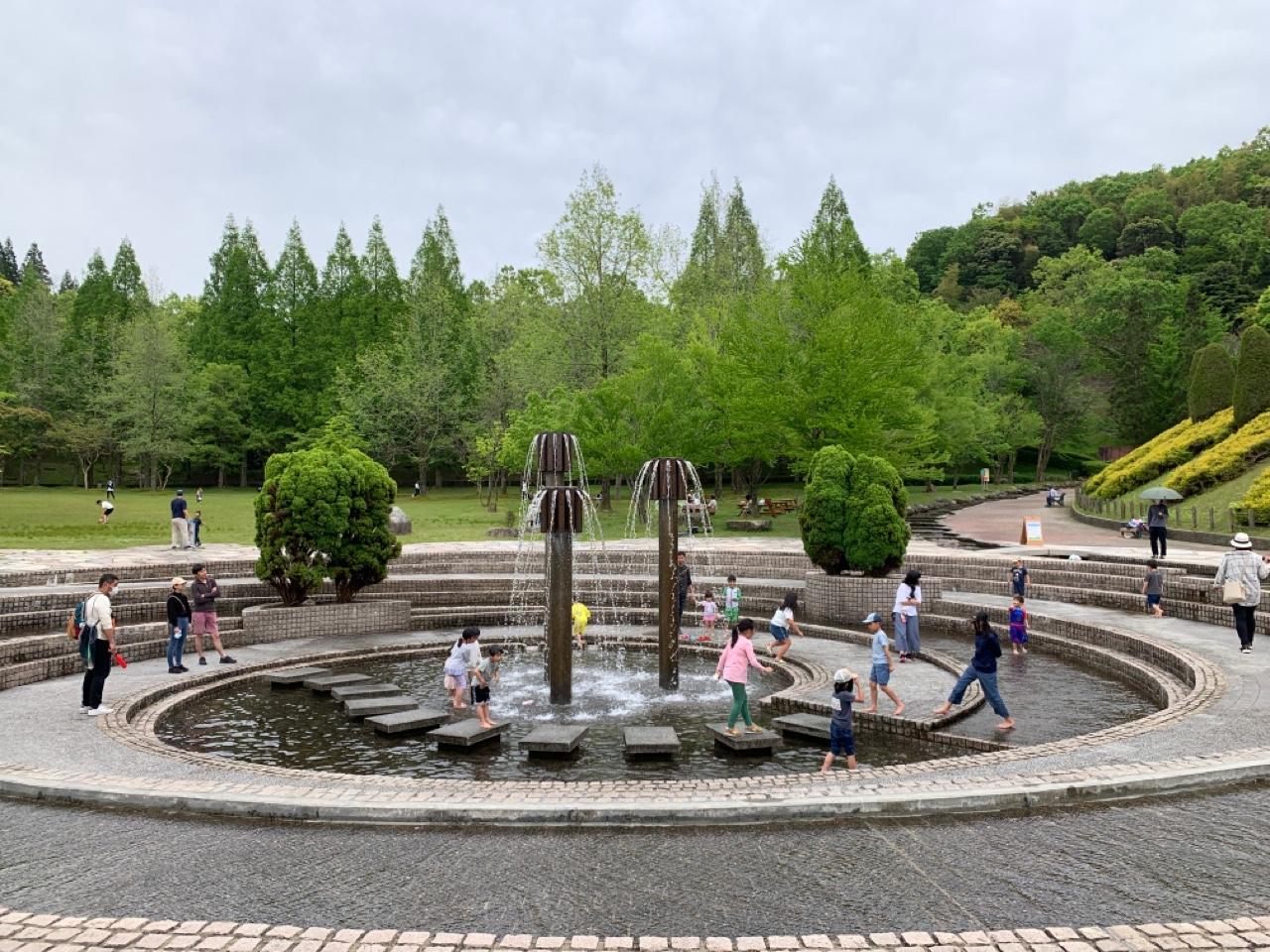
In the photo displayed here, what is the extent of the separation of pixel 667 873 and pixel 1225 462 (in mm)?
36798

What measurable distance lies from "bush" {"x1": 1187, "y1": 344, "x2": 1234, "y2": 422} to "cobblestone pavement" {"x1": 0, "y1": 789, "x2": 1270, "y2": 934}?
148 feet

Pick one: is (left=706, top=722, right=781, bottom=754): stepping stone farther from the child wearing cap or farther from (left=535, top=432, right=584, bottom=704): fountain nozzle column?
(left=535, top=432, right=584, bottom=704): fountain nozzle column

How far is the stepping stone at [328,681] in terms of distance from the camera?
13.2 m

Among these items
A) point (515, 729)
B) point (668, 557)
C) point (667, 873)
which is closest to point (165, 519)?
point (668, 557)

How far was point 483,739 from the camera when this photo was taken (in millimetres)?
10633

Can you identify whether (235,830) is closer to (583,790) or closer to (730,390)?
(583,790)

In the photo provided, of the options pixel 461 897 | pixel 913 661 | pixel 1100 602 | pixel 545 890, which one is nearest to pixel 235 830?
pixel 461 897

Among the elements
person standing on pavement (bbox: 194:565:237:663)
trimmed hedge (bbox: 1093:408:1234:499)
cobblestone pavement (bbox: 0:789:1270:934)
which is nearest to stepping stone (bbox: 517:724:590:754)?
cobblestone pavement (bbox: 0:789:1270:934)

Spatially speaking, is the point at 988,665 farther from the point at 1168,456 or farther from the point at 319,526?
the point at 1168,456

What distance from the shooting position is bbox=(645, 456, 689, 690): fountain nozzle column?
1352 centimetres

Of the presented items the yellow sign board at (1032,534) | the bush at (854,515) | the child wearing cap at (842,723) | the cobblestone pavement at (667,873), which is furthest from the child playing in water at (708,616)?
the yellow sign board at (1032,534)

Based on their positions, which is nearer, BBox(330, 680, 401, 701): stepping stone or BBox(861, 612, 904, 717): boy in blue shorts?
BBox(861, 612, 904, 717): boy in blue shorts

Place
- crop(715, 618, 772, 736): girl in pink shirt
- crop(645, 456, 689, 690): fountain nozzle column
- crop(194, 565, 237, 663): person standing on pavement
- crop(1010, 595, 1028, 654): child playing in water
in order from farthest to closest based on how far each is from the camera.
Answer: crop(1010, 595, 1028, 654): child playing in water < crop(194, 565, 237, 663): person standing on pavement < crop(645, 456, 689, 690): fountain nozzle column < crop(715, 618, 772, 736): girl in pink shirt

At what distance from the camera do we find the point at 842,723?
9234 mm
